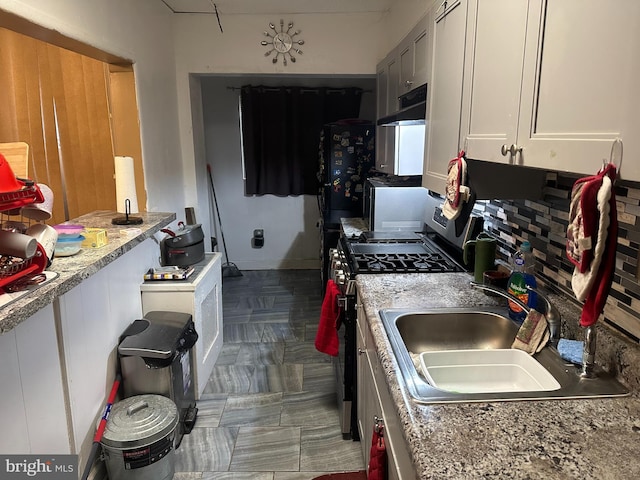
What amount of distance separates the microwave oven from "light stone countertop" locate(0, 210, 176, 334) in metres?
1.30

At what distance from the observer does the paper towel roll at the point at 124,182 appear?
2230 mm

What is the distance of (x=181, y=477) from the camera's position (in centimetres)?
207

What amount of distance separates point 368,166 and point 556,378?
304 cm

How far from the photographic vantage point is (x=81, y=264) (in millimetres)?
1651

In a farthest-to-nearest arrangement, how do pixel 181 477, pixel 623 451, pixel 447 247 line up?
1. pixel 447 247
2. pixel 181 477
3. pixel 623 451

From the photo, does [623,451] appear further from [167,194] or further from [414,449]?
[167,194]

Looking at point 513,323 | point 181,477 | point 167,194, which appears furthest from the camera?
point 167,194

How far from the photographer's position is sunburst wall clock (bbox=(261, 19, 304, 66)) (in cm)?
356

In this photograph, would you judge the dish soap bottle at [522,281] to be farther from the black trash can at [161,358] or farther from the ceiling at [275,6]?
the ceiling at [275,6]

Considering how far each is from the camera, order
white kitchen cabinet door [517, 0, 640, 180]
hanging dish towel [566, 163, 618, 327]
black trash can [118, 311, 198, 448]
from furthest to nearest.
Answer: black trash can [118, 311, 198, 448] → hanging dish towel [566, 163, 618, 327] → white kitchen cabinet door [517, 0, 640, 180]

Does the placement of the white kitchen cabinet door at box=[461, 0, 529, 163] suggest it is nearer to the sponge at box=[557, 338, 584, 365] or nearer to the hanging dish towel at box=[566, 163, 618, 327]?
the hanging dish towel at box=[566, 163, 618, 327]

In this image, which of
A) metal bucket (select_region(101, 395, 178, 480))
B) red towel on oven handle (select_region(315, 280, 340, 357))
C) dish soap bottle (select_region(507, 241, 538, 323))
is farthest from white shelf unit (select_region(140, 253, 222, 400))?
dish soap bottle (select_region(507, 241, 538, 323))

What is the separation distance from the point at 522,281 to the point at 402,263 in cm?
78

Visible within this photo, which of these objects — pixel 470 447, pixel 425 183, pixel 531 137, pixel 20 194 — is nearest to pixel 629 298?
pixel 531 137
